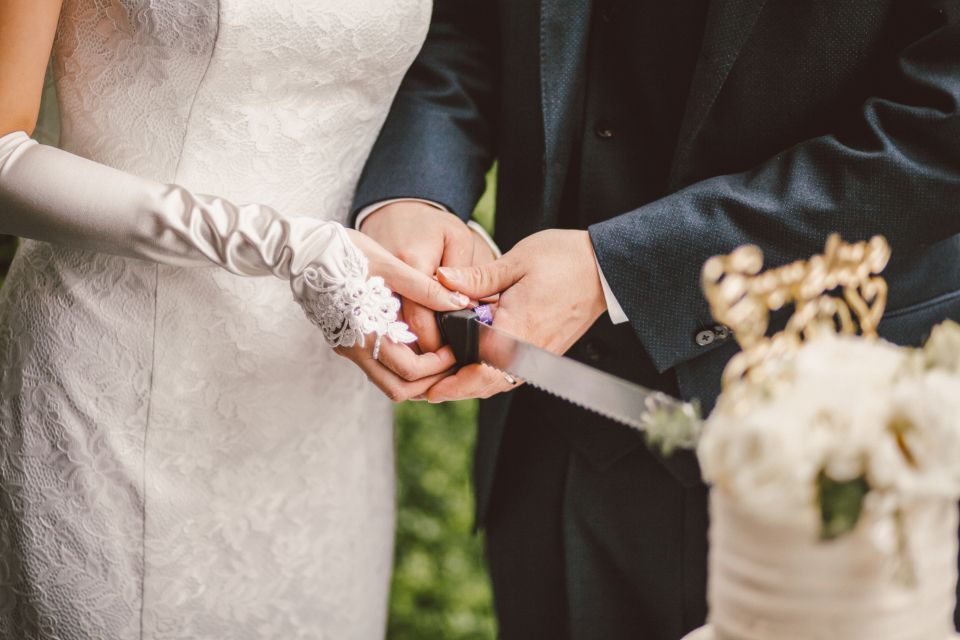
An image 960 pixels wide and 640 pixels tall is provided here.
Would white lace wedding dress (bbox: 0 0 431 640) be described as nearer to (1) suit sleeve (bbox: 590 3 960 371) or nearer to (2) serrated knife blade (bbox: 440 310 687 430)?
(2) serrated knife blade (bbox: 440 310 687 430)

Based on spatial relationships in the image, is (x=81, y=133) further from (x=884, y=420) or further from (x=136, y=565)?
(x=884, y=420)

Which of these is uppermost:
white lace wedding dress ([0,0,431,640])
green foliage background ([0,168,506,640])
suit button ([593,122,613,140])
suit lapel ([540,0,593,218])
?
suit lapel ([540,0,593,218])

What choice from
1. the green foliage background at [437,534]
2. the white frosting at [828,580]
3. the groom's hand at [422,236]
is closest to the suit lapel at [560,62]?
the groom's hand at [422,236]

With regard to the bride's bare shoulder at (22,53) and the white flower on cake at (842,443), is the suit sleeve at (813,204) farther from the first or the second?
the bride's bare shoulder at (22,53)

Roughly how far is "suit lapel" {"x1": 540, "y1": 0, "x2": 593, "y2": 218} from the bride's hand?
30cm

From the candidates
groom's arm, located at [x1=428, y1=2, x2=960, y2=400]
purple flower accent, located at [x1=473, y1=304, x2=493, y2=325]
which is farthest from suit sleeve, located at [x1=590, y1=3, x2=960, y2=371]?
purple flower accent, located at [x1=473, y1=304, x2=493, y2=325]

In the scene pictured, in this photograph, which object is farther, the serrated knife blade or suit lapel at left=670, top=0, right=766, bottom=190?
suit lapel at left=670, top=0, right=766, bottom=190

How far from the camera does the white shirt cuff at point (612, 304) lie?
1.23 metres

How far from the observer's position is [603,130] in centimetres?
135

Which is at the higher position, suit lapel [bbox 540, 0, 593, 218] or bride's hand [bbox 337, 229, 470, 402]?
suit lapel [bbox 540, 0, 593, 218]

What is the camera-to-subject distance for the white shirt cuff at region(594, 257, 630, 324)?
1.23m

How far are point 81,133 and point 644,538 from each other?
41.6 inches

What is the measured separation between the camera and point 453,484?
2887 mm

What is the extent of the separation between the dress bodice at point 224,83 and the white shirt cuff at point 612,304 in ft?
1.48
